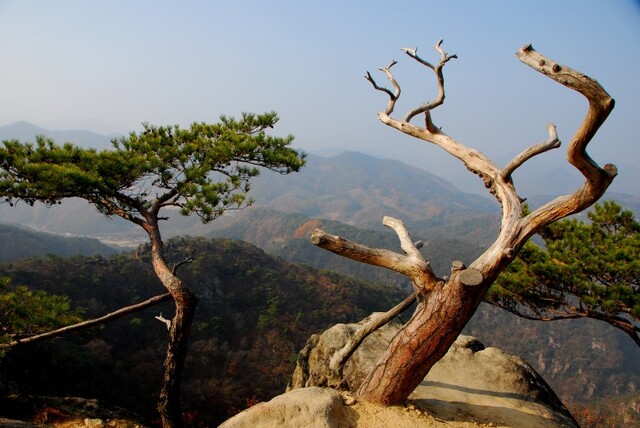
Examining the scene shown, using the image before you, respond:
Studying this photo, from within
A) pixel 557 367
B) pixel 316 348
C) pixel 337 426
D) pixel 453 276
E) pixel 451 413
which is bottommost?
pixel 557 367

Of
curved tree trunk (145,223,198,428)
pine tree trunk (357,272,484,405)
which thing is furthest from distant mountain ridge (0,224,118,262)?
pine tree trunk (357,272,484,405)

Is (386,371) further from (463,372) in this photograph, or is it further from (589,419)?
(589,419)

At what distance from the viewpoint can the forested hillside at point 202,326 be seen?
12547 mm

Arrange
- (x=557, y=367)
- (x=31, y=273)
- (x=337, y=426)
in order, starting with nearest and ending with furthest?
(x=337, y=426) → (x=31, y=273) → (x=557, y=367)

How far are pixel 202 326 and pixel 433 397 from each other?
18.5m

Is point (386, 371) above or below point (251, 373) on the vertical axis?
above

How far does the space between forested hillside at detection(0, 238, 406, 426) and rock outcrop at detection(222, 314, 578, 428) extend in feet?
12.0

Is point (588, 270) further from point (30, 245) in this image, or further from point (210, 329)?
point (30, 245)

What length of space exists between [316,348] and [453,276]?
374 cm

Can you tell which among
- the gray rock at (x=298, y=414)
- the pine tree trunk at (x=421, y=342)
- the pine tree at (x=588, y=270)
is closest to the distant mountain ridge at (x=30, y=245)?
the pine tree at (x=588, y=270)

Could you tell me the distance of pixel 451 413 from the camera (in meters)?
4.34

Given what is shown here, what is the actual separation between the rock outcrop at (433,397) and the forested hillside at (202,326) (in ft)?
12.0

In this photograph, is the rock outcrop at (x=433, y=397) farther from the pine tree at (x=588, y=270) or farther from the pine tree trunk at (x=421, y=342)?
the pine tree at (x=588, y=270)

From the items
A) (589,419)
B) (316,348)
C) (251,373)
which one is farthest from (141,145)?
(589,419)
